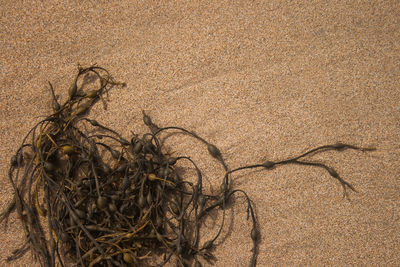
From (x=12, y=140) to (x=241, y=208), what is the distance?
0.85 metres

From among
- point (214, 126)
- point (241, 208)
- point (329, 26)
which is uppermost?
point (329, 26)

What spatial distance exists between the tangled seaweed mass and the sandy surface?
1.8 inches

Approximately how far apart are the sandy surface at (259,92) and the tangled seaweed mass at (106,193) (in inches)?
1.8

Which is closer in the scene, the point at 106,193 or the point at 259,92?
the point at 106,193

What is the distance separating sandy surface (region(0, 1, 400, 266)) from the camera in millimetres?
1227

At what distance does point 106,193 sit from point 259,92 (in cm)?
65

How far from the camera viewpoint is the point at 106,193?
1.15 meters

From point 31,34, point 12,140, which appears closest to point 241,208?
point 12,140

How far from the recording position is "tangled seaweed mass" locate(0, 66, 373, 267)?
1139mm

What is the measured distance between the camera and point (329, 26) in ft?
4.33

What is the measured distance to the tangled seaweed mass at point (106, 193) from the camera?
1139 millimetres

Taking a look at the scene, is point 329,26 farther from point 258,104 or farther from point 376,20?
point 258,104

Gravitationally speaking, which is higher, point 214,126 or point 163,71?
point 163,71

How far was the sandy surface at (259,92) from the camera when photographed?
48.3 inches
